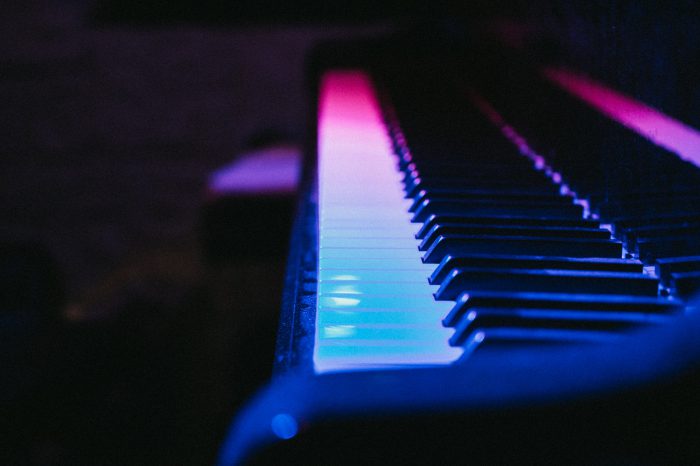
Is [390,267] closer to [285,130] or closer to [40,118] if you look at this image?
[285,130]

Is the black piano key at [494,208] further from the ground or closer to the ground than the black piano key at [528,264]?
further from the ground

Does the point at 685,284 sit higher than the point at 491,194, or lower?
lower

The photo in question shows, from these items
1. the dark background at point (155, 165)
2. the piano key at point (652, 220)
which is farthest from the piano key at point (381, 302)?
the dark background at point (155, 165)

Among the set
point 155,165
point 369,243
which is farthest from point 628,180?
point 155,165

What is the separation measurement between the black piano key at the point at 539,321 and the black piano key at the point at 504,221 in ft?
1.03

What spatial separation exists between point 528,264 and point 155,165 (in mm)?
3307

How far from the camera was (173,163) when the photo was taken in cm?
391

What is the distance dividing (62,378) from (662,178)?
1.57 metres

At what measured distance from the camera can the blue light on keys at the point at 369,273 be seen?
2.32ft

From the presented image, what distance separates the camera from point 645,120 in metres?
1.33

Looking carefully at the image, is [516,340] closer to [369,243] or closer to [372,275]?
[372,275]

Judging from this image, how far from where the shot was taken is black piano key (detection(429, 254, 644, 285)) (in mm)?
884

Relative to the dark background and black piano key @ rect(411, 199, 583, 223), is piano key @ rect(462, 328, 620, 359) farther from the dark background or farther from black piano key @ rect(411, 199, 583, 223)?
the dark background

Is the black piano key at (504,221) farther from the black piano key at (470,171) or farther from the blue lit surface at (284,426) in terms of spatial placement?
the blue lit surface at (284,426)
